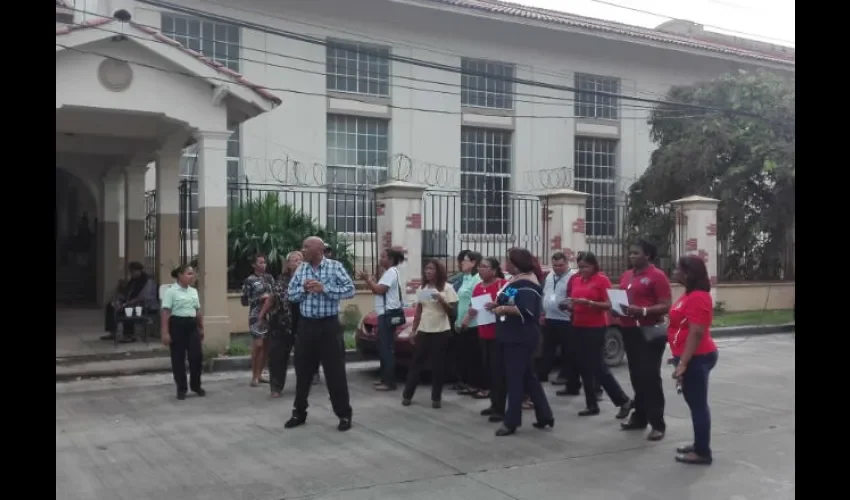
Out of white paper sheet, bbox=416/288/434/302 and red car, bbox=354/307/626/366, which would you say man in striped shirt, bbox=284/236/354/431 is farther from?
red car, bbox=354/307/626/366

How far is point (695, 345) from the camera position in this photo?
6.37m

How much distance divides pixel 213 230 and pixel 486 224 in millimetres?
10456

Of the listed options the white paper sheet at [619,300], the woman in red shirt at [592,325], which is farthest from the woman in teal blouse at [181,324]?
the white paper sheet at [619,300]

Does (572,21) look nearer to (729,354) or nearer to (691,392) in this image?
(729,354)

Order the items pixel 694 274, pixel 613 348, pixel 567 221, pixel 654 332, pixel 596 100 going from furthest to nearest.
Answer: pixel 596 100 < pixel 567 221 < pixel 613 348 < pixel 654 332 < pixel 694 274

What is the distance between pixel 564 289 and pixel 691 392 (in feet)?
9.99

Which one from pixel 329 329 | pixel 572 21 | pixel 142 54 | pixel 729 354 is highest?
pixel 572 21

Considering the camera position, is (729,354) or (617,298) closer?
(617,298)

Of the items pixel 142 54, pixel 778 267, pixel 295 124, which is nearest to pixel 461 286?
pixel 142 54

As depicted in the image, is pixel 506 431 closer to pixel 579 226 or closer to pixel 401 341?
pixel 401 341

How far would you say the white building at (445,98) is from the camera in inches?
746

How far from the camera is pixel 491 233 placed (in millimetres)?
21359

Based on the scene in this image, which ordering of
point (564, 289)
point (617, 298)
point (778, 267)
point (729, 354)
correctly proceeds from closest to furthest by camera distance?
point (617, 298) < point (564, 289) < point (729, 354) < point (778, 267)

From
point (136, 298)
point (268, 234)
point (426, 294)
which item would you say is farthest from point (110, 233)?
point (426, 294)
